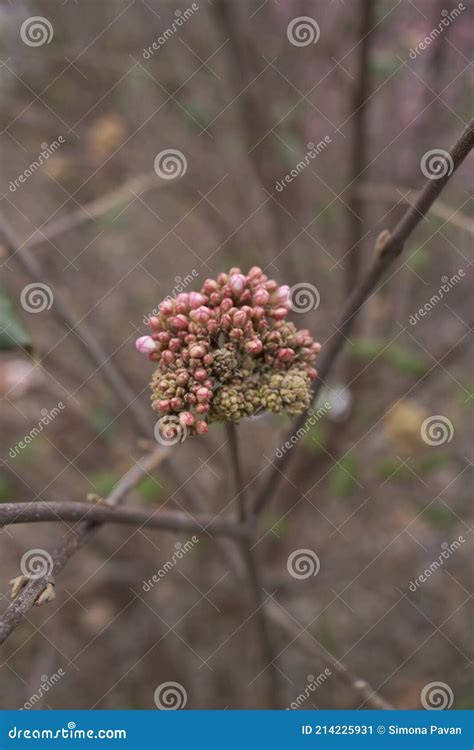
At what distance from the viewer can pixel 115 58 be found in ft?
14.2

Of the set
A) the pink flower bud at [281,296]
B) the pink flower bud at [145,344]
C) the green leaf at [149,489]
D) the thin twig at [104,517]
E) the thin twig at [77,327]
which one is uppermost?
the pink flower bud at [281,296]

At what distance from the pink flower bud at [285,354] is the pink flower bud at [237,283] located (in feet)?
0.61

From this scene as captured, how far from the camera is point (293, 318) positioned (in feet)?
13.5

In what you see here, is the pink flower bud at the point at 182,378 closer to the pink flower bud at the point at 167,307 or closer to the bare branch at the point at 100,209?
the pink flower bud at the point at 167,307

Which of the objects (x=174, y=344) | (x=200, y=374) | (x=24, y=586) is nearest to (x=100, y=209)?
(x=174, y=344)

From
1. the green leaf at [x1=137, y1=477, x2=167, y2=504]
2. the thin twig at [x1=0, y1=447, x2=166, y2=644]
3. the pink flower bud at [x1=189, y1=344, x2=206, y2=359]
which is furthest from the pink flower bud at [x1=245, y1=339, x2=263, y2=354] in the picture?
the green leaf at [x1=137, y1=477, x2=167, y2=504]

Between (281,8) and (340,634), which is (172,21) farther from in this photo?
(340,634)

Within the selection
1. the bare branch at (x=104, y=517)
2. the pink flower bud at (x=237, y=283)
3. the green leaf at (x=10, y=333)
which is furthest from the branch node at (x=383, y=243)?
the green leaf at (x=10, y=333)

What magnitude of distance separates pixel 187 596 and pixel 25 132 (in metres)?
3.29

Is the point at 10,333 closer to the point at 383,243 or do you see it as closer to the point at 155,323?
the point at 155,323

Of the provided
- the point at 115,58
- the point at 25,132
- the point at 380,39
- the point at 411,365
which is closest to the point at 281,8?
the point at 380,39

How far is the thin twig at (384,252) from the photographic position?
150cm

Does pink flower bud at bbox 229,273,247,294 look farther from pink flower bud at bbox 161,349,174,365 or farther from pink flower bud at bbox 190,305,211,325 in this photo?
pink flower bud at bbox 161,349,174,365

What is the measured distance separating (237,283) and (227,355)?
0.66 ft
